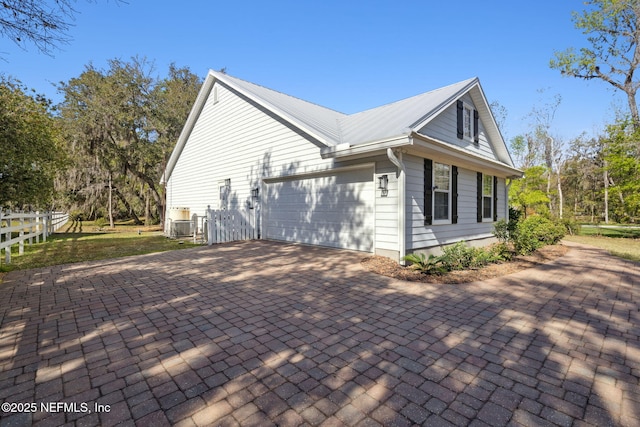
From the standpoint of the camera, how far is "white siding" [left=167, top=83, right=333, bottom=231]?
9125 mm

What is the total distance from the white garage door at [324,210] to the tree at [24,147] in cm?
Answer: 920

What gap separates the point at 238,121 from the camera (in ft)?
36.9

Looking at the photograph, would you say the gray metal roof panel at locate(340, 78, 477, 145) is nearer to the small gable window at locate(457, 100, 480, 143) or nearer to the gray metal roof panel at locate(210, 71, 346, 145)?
the gray metal roof panel at locate(210, 71, 346, 145)

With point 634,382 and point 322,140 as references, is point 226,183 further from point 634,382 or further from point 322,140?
point 634,382

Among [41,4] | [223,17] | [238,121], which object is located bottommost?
[41,4]

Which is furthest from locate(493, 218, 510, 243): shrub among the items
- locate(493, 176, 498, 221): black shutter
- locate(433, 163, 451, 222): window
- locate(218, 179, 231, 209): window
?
locate(218, 179, 231, 209): window

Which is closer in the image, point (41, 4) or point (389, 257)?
point (41, 4)

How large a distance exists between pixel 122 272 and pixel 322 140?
5510 mm

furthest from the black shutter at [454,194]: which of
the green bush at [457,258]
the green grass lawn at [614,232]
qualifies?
the green grass lawn at [614,232]

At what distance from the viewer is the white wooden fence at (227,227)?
389 inches

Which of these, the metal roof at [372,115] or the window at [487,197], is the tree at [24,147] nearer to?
the metal roof at [372,115]

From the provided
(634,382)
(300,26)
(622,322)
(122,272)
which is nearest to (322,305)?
(634,382)

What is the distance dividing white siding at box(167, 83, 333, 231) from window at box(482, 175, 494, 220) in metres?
6.55

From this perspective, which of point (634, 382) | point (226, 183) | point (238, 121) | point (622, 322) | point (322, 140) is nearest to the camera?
point (634, 382)
